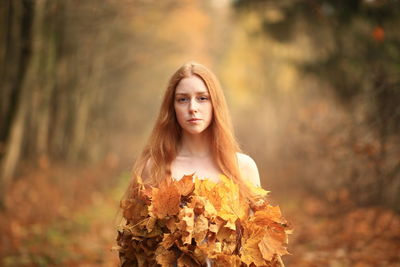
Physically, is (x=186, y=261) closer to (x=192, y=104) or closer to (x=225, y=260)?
(x=225, y=260)

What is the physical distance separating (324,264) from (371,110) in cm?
290

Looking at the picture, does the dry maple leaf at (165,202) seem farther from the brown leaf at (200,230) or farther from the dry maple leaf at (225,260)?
the dry maple leaf at (225,260)

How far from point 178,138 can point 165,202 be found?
66cm

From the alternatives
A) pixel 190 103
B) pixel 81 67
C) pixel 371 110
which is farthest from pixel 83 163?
pixel 190 103

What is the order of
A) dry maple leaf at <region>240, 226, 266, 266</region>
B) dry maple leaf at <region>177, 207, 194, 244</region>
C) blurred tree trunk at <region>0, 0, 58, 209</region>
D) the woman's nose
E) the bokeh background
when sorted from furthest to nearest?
blurred tree trunk at <region>0, 0, 58, 209</region>, the bokeh background, the woman's nose, dry maple leaf at <region>240, 226, 266, 266</region>, dry maple leaf at <region>177, 207, 194, 244</region>

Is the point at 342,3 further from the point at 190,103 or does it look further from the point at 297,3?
the point at 190,103

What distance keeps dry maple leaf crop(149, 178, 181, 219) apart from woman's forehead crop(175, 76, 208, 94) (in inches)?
24.7

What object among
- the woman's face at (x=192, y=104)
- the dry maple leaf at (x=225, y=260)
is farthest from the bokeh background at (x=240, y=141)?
the dry maple leaf at (x=225, y=260)

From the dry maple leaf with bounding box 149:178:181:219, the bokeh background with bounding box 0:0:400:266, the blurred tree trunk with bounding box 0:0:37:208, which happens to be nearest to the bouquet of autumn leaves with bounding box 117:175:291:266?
the dry maple leaf with bounding box 149:178:181:219

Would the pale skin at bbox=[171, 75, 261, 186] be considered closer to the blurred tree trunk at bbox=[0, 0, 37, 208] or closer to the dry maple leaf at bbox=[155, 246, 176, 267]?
Result: the dry maple leaf at bbox=[155, 246, 176, 267]

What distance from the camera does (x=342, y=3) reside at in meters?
7.50

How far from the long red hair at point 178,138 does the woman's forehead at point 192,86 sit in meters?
0.03

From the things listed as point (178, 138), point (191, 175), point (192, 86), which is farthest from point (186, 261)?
point (192, 86)

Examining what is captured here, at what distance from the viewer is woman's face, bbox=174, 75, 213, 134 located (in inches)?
107
